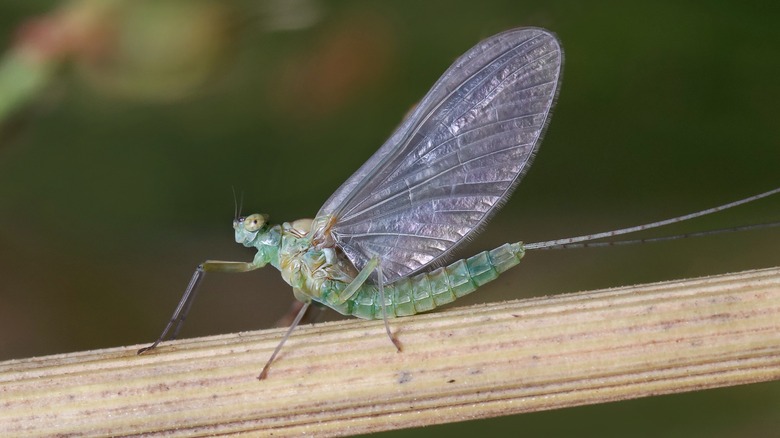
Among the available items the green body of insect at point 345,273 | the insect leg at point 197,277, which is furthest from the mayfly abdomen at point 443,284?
the insect leg at point 197,277

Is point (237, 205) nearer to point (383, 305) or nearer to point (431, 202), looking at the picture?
point (431, 202)

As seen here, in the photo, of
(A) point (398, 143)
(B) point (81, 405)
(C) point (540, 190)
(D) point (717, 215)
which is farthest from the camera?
(C) point (540, 190)

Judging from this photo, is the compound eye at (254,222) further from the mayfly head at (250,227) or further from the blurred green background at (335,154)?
the blurred green background at (335,154)

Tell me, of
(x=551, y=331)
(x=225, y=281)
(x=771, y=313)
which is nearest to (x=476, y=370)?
(x=551, y=331)

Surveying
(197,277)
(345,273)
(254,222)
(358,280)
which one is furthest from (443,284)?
(197,277)

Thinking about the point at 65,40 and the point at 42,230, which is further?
the point at 42,230

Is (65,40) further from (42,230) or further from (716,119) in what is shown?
(716,119)

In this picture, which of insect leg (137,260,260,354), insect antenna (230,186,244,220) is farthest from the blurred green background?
insect leg (137,260,260,354)
